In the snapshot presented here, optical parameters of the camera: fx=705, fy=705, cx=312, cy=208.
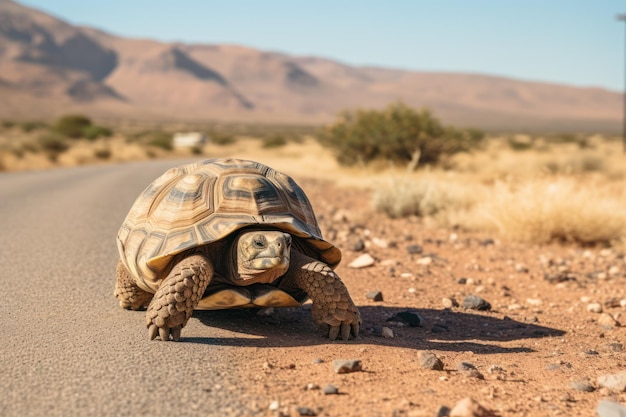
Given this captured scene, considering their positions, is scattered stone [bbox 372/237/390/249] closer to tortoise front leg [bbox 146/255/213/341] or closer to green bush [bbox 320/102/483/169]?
tortoise front leg [bbox 146/255/213/341]

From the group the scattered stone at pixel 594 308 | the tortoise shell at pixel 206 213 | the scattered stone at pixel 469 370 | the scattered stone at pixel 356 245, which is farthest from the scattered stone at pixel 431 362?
the scattered stone at pixel 356 245

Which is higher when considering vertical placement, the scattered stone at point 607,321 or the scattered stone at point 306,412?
the scattered stone at point 306,412

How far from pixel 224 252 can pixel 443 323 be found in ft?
7.26

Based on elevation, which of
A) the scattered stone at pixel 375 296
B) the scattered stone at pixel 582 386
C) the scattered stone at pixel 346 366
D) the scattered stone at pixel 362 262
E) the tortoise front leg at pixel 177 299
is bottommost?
the scattered stone at pixel 362 262

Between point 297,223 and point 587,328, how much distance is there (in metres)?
3.00

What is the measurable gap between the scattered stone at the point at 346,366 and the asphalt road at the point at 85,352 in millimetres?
596

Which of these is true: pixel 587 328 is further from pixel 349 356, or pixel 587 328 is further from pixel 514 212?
pixel 514 212

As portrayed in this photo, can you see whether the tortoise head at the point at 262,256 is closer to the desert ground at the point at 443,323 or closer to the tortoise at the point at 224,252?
the tortoise at the point at 224,252

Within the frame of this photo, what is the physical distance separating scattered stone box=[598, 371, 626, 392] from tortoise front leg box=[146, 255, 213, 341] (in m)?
2.63

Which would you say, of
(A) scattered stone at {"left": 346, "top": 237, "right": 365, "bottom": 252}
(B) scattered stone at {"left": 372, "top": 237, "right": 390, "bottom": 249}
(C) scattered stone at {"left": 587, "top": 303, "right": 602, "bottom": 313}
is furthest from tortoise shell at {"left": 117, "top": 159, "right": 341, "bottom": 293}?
(B) scattered stone at {"left": 372, "top": 237, "right": 390, "bottom": 249}

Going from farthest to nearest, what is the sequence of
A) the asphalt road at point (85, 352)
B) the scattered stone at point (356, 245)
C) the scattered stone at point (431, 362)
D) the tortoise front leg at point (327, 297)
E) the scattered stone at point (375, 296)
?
the scattered stone at point (356, 245) → the scattered stone at point (375, 296) → the tortoise front leg at point (327, 297) → the scattered stone at point (431, 362) → the asphalt road at point (85, 352)

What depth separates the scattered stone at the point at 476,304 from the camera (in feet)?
23.0

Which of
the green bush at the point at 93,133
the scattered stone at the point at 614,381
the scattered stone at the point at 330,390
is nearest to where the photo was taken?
the scattered stone at the point at 330,390

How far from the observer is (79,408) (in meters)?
3.56
